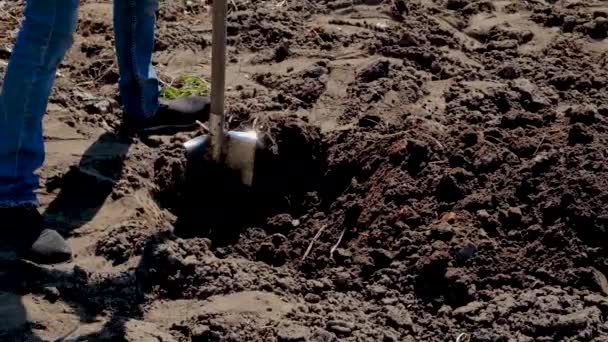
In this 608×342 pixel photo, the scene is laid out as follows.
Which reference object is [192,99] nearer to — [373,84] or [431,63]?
[373,84]

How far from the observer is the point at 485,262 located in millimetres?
3914

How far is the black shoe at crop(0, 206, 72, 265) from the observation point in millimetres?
3854

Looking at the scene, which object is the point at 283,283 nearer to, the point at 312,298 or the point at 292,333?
the point at 312,298

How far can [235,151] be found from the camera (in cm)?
446

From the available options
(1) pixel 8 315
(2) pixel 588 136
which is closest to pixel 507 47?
(2) pixel 588 136

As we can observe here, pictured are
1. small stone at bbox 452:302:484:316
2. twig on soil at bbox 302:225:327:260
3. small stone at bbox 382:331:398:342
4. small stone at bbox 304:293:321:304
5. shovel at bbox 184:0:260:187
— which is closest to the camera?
small stone at bbox 382:331:398:342

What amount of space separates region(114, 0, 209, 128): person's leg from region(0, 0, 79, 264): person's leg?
0.70 meters

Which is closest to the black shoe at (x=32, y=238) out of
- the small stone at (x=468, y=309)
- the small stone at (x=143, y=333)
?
the small stone at (x=143, y=333)

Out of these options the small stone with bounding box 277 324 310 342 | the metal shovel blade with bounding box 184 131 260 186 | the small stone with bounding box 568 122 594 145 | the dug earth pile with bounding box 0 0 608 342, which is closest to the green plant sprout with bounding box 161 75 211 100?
the dug earth pile with bounding box 0 0 608 342

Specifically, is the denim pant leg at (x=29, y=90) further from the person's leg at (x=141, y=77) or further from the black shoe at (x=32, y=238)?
the person's leg at (x=141, y=77)

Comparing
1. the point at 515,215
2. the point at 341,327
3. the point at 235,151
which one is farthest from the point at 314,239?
the point at 515,215

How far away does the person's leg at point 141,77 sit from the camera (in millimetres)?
4668

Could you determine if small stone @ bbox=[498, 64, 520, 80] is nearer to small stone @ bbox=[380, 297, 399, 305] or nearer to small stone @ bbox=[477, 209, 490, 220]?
small stone @ bbox=[477, 209, 490, 220]

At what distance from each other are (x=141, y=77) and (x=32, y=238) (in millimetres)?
1065
